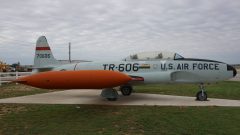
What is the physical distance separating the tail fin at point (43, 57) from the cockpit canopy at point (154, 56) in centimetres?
492

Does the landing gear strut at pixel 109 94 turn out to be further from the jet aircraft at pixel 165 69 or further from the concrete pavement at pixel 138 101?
the concrete pavement at pixel 138 101

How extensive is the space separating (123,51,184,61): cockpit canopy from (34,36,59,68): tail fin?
4925 millimetres

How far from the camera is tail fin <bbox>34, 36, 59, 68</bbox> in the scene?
16500 millimetres

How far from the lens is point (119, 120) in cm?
822

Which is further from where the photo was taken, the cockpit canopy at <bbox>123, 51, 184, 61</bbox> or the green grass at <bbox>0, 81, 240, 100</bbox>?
the green grass at <bbox>0, 81, 240, 100</bbox>

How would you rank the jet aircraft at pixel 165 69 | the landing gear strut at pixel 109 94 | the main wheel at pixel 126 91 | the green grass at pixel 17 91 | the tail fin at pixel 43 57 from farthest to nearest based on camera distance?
1. the tail fin at pixel 43 57
2. the green grass at pixel 17 91
3. the main wheel at pixel 126 91
4. the jet aircraft at pixel 165 69
5. the landing gear strut at pixel 109 94

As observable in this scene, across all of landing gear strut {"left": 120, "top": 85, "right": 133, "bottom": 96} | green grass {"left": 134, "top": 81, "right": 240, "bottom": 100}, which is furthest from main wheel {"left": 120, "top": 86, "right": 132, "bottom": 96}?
green grass {"left": 134, "top": 81, "right": 240, "bottom": 100}

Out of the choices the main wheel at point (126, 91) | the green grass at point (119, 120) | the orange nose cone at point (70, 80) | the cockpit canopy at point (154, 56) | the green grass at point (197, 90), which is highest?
the cockpit canopy at point (154, 56)

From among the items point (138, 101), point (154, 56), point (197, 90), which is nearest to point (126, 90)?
point (154, 56)

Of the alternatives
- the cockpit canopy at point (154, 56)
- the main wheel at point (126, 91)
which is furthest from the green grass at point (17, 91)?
the cockpit canopy at point (154, 56)

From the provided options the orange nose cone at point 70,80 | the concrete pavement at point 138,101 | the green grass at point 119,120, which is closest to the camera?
the green grass at point 119,120

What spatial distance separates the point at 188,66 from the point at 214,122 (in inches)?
201

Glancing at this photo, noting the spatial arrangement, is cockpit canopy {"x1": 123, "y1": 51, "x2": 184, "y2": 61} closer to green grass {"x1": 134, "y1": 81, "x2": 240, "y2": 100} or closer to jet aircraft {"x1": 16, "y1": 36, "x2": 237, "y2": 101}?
jet aircraft {"x1": 16, "y1": 36, "x2": 237, "y2": 101}

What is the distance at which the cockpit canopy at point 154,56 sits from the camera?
13.2 meters
